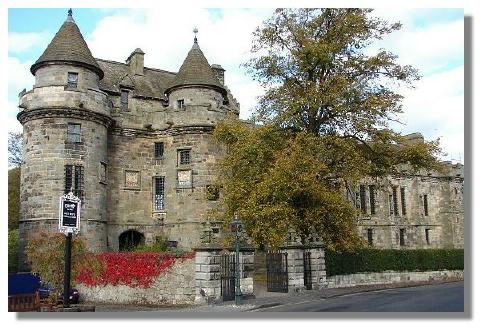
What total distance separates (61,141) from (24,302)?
443 inches

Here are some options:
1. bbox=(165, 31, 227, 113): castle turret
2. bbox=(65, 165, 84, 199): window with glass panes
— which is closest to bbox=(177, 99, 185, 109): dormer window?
bbox=(165, 31, 227, 113): castle turret

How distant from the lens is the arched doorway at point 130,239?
28.5m

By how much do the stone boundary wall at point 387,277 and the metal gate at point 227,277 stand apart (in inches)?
240

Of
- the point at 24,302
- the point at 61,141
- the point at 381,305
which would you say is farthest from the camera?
the point at 61,141

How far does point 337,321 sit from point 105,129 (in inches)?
720

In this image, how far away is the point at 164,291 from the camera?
18.1 m

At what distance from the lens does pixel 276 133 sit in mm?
22406

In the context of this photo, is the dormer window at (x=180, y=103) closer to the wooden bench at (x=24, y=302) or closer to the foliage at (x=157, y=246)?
the foliage at (x=157, y=246)

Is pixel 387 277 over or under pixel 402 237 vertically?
under

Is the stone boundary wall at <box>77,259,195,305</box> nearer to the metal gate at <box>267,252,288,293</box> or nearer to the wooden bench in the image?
the wooden bench

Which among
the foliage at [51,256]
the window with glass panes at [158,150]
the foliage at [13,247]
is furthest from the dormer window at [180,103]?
the foliage at [51,256]

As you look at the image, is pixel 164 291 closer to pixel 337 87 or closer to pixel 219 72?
pixel 337 87

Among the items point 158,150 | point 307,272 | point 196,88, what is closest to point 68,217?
point 307,272

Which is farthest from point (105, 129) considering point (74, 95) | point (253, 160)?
point (253, 160)
